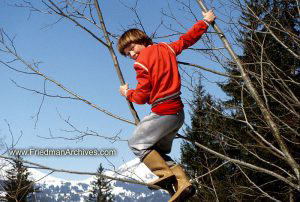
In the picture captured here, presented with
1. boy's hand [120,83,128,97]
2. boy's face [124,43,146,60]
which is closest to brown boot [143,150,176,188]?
boy's hand [120,83,128,97]

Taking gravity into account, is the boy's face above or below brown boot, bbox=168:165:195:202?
above

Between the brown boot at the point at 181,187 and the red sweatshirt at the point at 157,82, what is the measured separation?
43 centimetres

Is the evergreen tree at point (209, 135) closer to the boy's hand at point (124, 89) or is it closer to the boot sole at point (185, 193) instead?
the boot sole at point (185, 193)

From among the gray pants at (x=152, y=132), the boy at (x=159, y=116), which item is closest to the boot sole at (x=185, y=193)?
the boy at (x=159, y=116)

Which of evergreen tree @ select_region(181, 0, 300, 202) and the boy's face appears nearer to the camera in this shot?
the boy's face

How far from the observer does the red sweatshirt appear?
2.17 meters

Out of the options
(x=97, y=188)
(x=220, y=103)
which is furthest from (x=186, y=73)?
(x=97, y=188)

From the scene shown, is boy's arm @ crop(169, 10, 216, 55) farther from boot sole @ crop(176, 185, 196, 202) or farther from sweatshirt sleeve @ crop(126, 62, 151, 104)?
boot sole @ crop(176, 185, 196, 202)

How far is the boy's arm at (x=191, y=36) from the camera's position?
7.92 ft

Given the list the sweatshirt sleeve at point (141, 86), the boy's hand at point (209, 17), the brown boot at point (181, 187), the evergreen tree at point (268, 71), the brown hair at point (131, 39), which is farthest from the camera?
the evergreen tree at point (268, 71)

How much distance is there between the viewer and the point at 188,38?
96.7 inches

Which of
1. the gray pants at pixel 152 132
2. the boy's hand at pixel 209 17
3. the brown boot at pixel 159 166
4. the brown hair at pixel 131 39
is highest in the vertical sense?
the brown hair at pixel 131 39

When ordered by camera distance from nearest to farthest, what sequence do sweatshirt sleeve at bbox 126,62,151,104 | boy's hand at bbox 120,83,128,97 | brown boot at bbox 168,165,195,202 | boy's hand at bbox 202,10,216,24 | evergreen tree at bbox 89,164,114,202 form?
brown boot at bbox 168,165,195,202, sweatshirt sleeve at bbox 126,62,151,104, boy's hand at bbox 120,83,128,97, boy's hand at bbox 202,10,216,24, evergreen tree at bbox 89,164,114,202

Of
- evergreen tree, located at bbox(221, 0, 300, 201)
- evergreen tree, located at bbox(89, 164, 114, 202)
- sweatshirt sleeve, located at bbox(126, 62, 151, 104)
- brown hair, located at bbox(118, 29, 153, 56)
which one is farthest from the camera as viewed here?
evergreen tree, located at bbox(89, 164, 114, 202)
